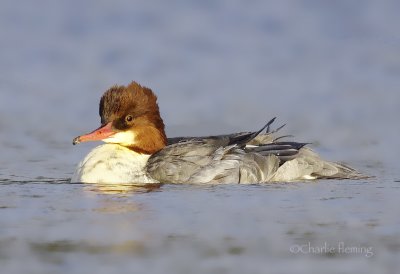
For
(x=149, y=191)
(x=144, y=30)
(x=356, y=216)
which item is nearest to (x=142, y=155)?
(x=149, y=191)

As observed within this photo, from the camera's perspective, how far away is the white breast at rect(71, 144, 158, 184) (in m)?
10.8

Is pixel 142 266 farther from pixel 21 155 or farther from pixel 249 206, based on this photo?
pixel 21 155

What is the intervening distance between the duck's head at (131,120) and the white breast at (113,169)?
0.46ft

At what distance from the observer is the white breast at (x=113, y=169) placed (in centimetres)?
1081

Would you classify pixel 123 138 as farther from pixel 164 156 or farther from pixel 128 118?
pixel 164 156

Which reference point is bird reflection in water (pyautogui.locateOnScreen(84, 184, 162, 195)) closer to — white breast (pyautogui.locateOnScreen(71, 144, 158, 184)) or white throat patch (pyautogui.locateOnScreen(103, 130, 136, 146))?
white breast (pyautogui.locateOnScreen(71, 144, 158, 184))

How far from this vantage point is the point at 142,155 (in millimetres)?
11141

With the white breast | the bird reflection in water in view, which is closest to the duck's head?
the white breast

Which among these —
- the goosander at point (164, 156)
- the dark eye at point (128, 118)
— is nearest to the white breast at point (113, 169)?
the goosander at point (164, 156)

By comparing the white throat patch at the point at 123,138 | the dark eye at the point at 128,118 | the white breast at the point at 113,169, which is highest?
the dark eye at the point at 128,118

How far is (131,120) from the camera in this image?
11.0 m

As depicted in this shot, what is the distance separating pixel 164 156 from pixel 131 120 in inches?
17.1

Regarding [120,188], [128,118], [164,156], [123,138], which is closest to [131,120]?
[128,118]

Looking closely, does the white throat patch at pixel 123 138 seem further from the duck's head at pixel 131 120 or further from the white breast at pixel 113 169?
the white breast at pixel 113 169
